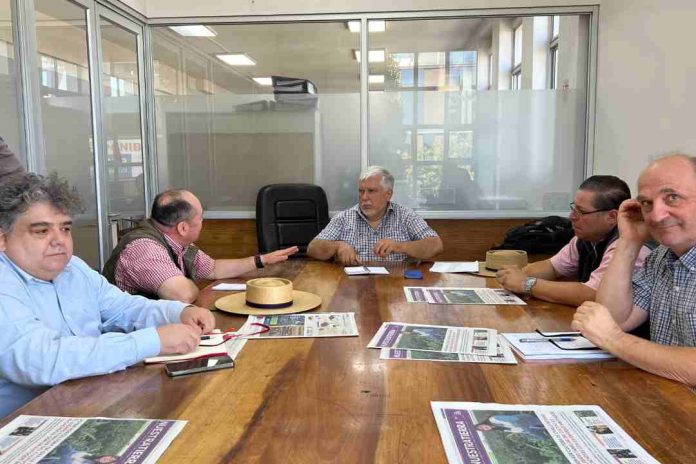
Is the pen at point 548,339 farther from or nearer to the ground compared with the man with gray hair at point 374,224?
nearer to the ground

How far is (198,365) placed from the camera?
137 centimetres

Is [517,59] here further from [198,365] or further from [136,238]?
[198,365]

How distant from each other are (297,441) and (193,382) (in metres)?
0.39

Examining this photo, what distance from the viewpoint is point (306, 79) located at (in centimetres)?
445

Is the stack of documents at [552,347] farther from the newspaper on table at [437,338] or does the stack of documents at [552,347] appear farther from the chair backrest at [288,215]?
the chair backrest at [288,215]

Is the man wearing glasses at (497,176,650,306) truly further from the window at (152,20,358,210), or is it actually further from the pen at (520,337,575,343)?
the window at (152,20,358,210)

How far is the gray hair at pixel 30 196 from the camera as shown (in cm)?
148

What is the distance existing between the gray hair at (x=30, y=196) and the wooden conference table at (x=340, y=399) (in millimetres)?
508

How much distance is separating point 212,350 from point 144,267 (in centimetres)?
80

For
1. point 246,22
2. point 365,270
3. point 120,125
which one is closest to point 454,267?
point 365,270

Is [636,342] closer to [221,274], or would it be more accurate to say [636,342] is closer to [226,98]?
[221,274]

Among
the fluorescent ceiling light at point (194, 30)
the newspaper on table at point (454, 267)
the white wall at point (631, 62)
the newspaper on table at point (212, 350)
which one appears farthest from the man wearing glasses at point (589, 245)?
the fluorescent ceiling light at point (194, 30)

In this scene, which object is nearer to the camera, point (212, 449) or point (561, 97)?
point (212, 449)

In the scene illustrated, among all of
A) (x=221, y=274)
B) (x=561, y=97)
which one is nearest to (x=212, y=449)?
(x=221, y=274)
